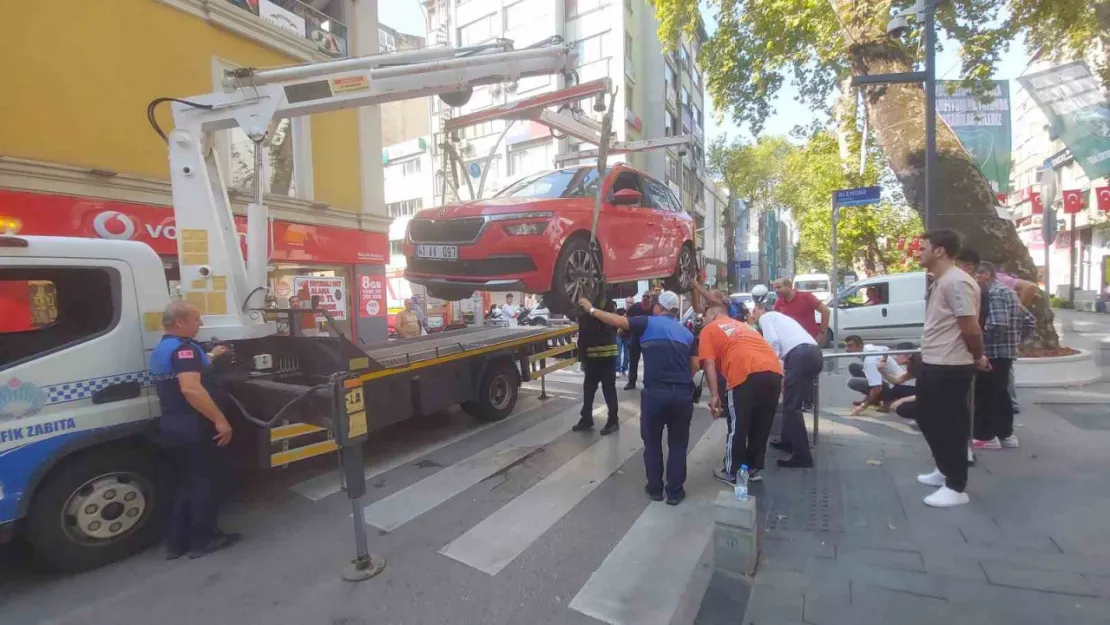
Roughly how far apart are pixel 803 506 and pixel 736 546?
4.24 ft

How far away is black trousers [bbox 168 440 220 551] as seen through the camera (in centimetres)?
378

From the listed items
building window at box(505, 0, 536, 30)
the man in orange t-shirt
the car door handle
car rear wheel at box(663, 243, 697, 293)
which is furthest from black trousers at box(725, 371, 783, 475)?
building window at box(505, 0, 536, 30)

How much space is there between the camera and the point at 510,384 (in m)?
7.37

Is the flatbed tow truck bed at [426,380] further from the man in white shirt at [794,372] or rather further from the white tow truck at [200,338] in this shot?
the man in white shirt at [794,372]

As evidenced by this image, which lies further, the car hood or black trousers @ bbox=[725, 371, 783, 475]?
the car hood

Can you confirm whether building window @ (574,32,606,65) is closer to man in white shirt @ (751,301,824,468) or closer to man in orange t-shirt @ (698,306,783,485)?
man in white shirt @ (751,301,824,468)

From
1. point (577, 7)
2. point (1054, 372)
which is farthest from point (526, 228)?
point (577, 7)

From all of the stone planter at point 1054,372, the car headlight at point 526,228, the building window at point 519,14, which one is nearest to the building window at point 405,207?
the building window at point 519,14

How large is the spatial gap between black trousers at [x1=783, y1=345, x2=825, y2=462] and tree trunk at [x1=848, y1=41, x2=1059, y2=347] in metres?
4.08

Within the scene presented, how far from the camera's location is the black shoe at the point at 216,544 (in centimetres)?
377

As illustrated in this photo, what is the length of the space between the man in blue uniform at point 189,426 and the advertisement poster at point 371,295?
9066mm

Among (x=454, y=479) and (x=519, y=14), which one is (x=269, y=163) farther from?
(x=519, y=14)

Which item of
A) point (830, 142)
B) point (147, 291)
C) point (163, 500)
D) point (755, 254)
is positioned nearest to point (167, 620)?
point (163, 500)

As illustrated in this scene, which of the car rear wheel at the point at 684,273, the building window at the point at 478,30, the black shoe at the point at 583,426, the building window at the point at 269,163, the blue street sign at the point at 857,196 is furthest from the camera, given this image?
the building window at the point at 478,30
